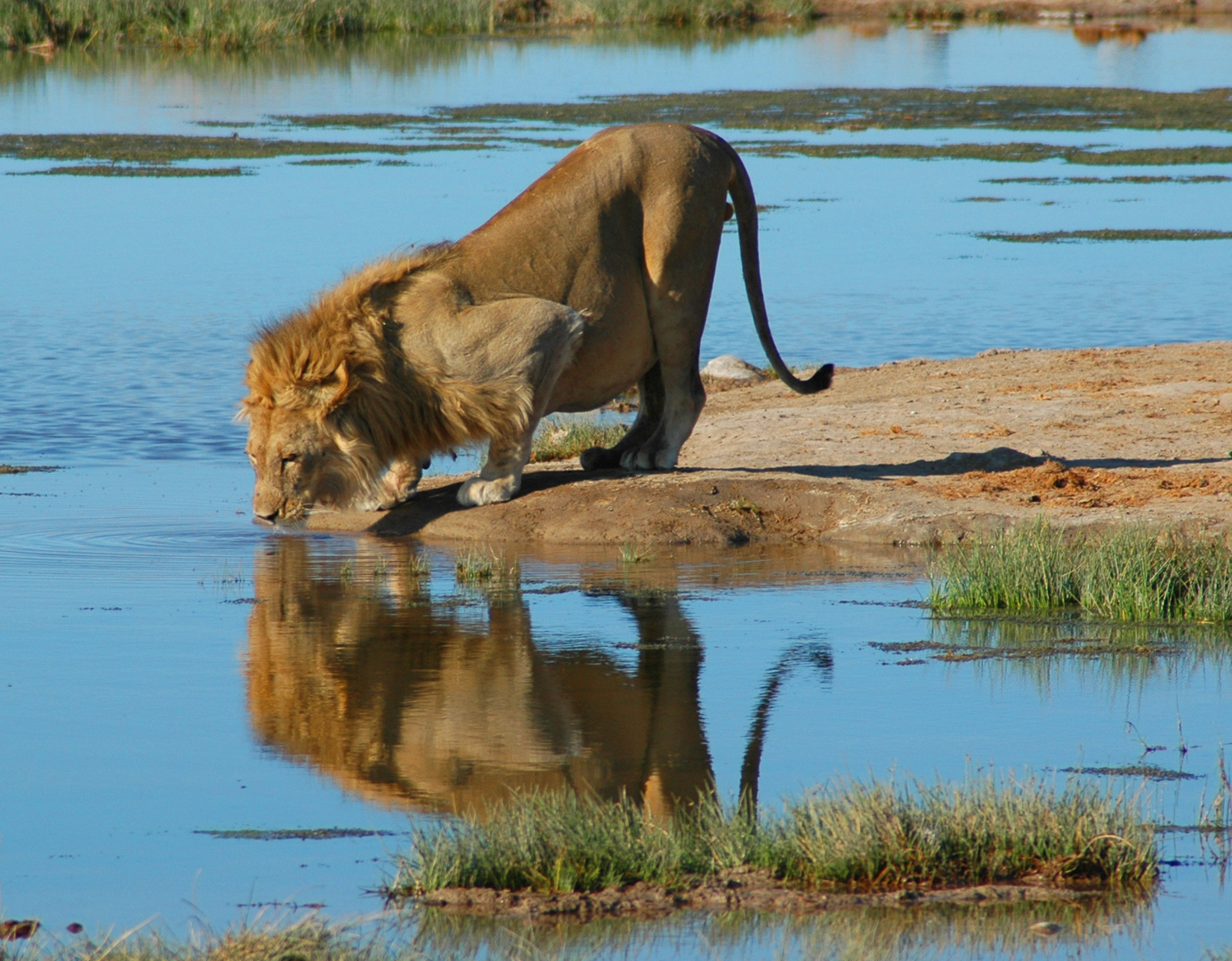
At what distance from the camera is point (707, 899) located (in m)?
4.99

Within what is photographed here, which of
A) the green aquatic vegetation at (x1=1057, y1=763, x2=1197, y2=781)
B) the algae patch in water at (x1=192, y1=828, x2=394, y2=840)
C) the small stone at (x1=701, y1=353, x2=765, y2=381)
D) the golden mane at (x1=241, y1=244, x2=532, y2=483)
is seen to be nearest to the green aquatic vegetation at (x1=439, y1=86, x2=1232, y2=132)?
the small stone at (x1=701, y1=353, x2=765, y2=381)

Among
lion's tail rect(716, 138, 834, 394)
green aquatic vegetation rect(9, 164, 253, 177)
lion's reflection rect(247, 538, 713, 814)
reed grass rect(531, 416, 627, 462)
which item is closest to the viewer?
lion's reflection rect(247, 538, 713, 814)

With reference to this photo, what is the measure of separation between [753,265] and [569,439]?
2973 millimetres

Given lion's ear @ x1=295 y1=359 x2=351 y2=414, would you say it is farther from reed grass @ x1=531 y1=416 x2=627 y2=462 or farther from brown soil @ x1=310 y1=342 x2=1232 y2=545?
reed grass @ x1=531 y1=416 x2=627 y2=462

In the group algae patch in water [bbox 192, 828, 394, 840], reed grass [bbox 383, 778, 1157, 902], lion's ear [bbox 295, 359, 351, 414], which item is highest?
lion's ear [bbox 295, 359, 351, 414]

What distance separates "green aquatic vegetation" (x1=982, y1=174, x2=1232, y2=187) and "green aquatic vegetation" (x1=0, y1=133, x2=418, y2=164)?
11074 mm

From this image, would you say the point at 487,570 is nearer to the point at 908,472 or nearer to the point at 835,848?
the point at 908,472

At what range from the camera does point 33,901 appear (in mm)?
5020

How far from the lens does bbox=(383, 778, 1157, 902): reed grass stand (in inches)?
199

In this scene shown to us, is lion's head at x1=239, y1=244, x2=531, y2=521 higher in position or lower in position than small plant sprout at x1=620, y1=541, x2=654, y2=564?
higher

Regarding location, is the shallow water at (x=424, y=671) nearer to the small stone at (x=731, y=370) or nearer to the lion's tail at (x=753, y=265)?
the small stone at (x=731, y=370)

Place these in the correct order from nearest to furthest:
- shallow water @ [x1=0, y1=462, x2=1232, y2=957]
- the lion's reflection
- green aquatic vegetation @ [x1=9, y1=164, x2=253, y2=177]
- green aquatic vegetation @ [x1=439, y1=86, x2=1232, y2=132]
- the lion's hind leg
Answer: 1. shallow water @ [x1=0, y1=462, x2=1232, y2=957]
2. the lion's reflection
3. the lion's hind leg
4. green aquatic vegetation @ [x1=9, y1=164, x2=253, y2=177]
5. green aquatic vegetation @ [x1=439, y1=86, x2=1232, y2=132]

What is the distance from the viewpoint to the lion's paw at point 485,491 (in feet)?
35.2

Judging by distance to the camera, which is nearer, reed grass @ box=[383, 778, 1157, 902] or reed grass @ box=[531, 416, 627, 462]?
reed grass @ box=[383, 778, 1157, 902]
